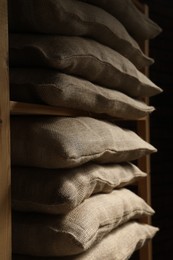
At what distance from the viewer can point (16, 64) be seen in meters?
1.33

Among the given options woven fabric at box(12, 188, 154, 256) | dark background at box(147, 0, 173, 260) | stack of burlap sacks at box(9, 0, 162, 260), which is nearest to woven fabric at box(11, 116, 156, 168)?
stack of burlap sacks at box(9, 0, 162, 260)

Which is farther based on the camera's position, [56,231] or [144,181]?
[144,181]

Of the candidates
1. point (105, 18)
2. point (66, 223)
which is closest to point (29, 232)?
point (66, 223)

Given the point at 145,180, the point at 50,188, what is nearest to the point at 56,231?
the point at 50,188

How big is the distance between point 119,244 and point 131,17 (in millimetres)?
938

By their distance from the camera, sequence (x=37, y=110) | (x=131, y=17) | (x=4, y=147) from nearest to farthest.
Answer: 1. (x=4, y=147)
2. (x=37, y=110)
3. (x=131, y=17)

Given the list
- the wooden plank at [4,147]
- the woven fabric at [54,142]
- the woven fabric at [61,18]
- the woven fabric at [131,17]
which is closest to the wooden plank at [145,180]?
the woven fabric at [131,17]

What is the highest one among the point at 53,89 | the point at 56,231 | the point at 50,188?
the point at 53,89

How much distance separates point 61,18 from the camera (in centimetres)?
130

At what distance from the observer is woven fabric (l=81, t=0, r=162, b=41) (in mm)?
1713

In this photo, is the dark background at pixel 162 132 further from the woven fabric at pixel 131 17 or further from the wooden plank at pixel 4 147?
the wooden plank at pixel 4 147

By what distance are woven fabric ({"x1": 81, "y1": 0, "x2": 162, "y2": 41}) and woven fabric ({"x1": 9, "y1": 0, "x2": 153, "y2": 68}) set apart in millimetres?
121

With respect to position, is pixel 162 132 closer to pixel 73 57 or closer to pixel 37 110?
pixel 73 57

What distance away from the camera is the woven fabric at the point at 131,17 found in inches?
67.4
